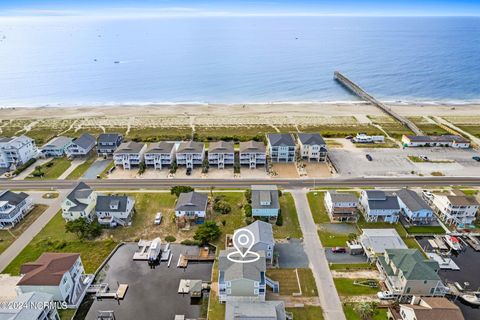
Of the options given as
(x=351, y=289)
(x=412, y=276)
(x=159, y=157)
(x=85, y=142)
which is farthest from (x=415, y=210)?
(x=85, y=142)

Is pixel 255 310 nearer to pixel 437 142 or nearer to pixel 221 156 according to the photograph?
pixel 221 156

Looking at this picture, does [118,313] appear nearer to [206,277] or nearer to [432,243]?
[206,277]

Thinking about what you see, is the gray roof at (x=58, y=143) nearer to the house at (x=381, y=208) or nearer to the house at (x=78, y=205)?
the house at (x=78, y=205)

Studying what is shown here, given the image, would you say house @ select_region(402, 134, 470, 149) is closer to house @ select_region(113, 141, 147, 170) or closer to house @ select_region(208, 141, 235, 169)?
house @ select_region(208, 141, 235, 169)

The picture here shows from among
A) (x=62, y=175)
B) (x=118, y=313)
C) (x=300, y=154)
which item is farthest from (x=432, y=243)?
(x=62, y=175)

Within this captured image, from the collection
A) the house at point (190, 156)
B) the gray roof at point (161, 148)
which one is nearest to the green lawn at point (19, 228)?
the gray roof at point (161, 148)

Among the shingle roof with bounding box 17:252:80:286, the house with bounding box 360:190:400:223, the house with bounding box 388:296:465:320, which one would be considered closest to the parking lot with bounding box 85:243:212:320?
the shingle roof with bounding box 17:252:80:286
